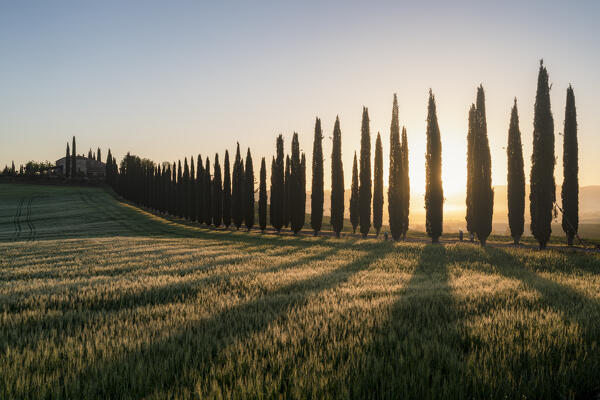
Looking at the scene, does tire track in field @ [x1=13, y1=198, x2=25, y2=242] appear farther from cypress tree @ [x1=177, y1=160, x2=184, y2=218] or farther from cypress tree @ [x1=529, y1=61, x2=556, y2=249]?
cypress tree @ [x1=529, y1=61, x2=556, y2=249]

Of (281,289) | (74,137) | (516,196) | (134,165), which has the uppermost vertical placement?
(74,137)

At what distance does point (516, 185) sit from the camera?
32.0m

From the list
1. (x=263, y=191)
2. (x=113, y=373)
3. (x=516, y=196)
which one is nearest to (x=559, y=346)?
(x=113, y=373)

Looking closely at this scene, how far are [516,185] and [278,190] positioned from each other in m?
27.4

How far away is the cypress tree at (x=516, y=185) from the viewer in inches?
1252

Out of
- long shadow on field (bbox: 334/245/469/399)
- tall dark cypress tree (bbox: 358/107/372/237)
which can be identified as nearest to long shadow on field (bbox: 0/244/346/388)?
long shadow on field (bbox: 334/245/469/399)

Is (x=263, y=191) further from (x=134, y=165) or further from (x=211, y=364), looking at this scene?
(x=134, y=165)

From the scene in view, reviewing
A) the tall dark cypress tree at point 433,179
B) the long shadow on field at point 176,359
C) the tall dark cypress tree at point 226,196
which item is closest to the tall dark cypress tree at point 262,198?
the tall dark cypress tree at point 226,196

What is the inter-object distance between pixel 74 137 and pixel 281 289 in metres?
129

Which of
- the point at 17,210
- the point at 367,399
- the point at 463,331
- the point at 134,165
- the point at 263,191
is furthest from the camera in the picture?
the point at 134,165

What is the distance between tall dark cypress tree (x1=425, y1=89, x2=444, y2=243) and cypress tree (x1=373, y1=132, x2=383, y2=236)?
36.1 ft

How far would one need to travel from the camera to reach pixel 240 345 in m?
3.98

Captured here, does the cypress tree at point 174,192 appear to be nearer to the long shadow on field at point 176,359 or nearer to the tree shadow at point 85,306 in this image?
the tree shadow at point 85,306

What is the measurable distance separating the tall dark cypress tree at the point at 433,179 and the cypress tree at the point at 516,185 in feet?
25.3
